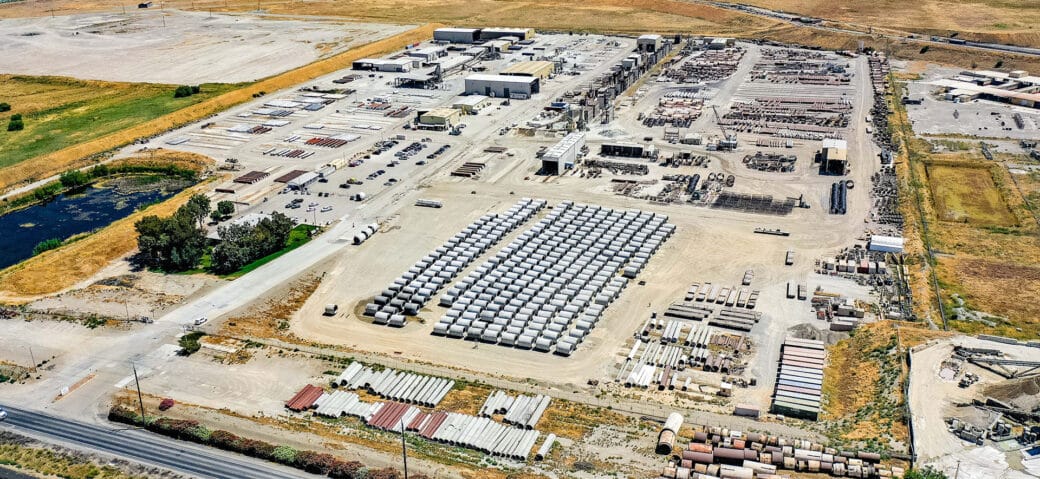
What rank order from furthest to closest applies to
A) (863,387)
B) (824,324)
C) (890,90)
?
(890,90) < (824,324) < (863,387)

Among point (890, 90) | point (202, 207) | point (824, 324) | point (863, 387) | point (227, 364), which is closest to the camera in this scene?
point (863, 387)

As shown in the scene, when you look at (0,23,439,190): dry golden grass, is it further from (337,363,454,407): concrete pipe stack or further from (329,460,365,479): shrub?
(329,460,365,479): shrub

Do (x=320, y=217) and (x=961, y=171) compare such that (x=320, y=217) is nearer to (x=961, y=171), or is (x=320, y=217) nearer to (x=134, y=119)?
(x=134, y=119)

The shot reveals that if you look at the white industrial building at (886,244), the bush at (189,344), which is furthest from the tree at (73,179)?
the white industrial building at (886,244)

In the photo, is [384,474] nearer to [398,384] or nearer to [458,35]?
[398,384]

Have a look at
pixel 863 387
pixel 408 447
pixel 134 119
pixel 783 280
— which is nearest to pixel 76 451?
pixel 408 447

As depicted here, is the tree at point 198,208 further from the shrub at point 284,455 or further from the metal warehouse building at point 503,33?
the metal warehouse building at point 503,33
